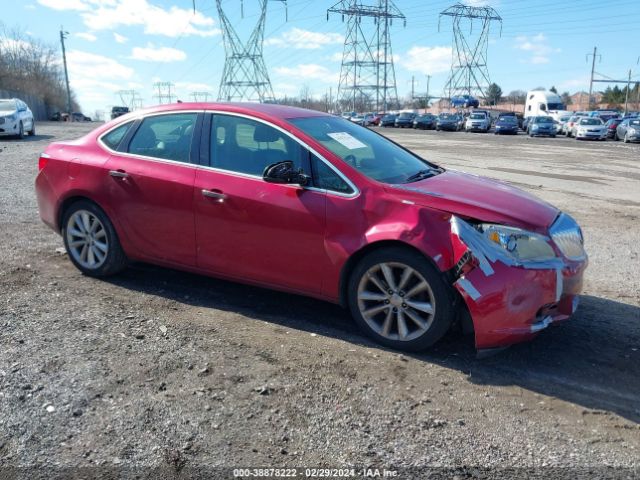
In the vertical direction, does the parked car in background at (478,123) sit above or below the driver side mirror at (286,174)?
below

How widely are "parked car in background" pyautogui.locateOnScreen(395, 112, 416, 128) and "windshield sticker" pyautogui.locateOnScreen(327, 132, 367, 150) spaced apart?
179ft

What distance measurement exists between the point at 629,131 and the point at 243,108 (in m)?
34.4

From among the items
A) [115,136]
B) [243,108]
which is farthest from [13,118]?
[243,108]

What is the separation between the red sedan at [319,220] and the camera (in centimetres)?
379

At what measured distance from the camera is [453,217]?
12.6 ft

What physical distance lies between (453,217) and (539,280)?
686mm

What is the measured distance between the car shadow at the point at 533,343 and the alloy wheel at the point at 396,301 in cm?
18

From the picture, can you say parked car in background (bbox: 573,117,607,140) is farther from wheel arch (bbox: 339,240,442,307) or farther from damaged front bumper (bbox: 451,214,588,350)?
wheel arch (bbox: 339,240,442,307)

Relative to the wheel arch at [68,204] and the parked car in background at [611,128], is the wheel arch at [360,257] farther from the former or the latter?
the parked car in background at [611,128]

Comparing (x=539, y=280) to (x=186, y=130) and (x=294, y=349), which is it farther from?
(x=186, y=130)

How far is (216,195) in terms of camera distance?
4.61m

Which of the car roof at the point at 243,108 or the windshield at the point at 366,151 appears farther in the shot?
the car roof at the point at 243,108

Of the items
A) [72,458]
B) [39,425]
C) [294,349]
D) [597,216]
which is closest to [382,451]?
[294,349]

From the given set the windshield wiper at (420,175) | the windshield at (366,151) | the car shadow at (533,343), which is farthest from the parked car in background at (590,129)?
the windshield wiper at (420,175)
